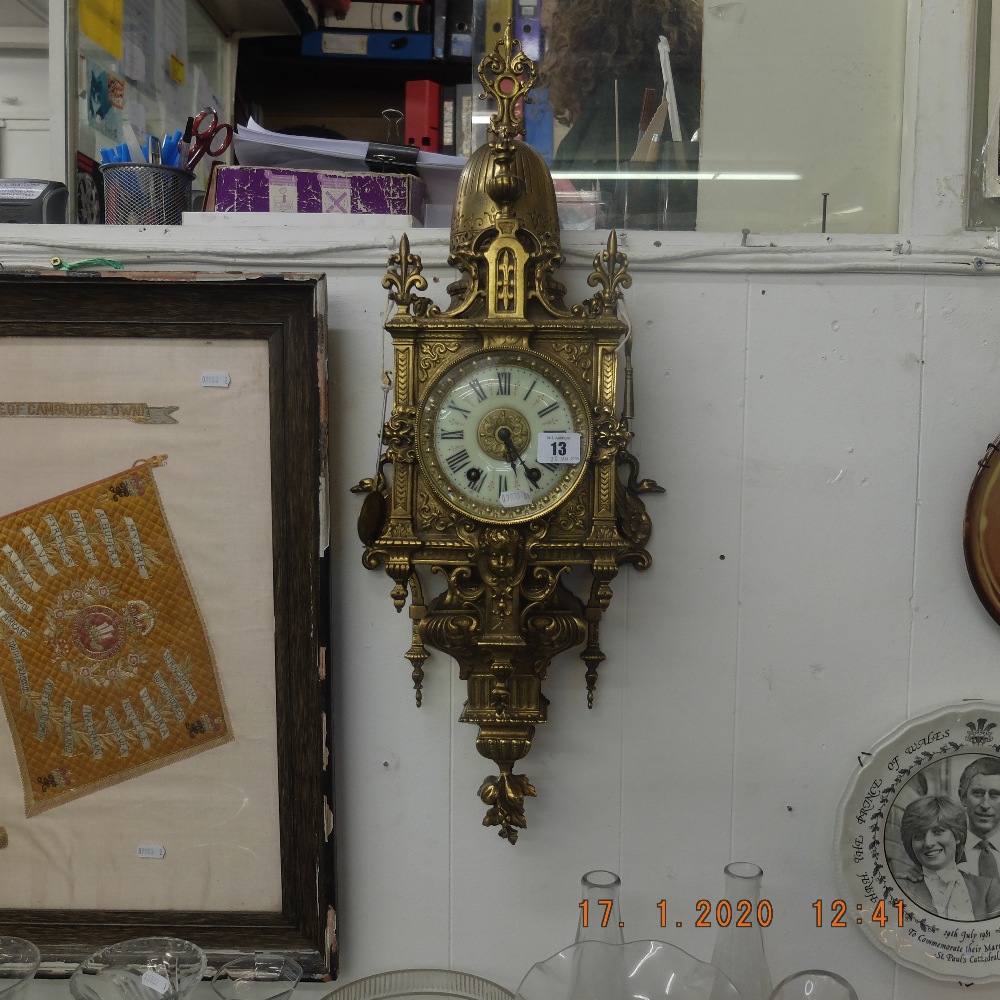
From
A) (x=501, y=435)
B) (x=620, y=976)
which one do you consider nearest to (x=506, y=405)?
(x=501, y=435)

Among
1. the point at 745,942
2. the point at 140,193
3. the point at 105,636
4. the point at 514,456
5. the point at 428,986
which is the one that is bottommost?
the point at 428,986

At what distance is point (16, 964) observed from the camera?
101 centimetres

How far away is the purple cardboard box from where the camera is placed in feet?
3.51

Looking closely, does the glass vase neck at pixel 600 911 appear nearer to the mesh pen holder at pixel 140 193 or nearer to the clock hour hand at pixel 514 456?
the clock hour hand at pixel 514 456

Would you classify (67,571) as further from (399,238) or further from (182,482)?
(399,238)

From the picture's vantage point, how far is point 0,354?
1.03 meters

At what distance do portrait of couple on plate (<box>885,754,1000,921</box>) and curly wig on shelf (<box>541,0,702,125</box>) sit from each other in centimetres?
90

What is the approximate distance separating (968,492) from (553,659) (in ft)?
1.69

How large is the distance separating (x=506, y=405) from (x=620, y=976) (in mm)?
606

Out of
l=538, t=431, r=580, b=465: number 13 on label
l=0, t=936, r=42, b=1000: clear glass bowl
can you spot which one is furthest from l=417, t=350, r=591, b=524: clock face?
l=0, t=936, r=42, b=1000: clear glass bowl

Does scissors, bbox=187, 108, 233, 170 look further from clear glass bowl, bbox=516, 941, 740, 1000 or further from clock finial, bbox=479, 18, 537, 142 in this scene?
clear glass bowl, bbox=516, 941, 740, 1000

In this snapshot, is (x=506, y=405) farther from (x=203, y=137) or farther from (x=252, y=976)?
(x=252, y=976)

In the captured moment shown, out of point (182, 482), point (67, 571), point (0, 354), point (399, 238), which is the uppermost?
point (399, 238)

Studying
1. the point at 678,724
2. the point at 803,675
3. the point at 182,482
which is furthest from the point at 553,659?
the point at 182,482
